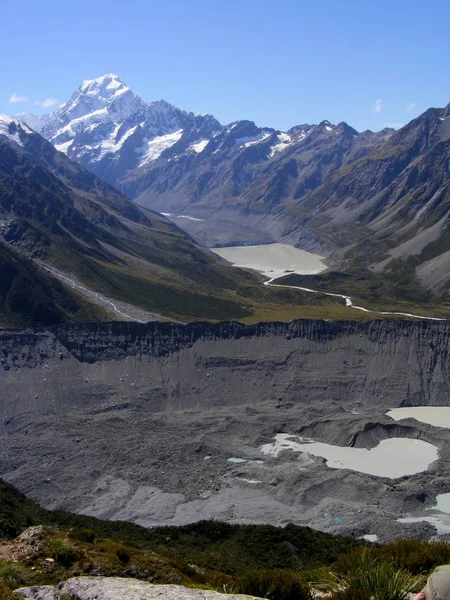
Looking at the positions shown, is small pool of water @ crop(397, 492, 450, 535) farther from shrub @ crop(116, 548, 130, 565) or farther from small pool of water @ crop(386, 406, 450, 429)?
shrub @ crop(116, 548, 130, 565)

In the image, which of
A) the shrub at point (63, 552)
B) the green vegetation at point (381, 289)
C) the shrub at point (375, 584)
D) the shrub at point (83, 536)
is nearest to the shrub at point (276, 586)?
the shrub at point (375, 584)

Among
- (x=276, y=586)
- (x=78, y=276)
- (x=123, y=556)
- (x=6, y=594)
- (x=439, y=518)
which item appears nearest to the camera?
(x=6, y=594)

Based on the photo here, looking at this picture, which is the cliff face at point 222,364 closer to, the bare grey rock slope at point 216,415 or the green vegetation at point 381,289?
the bare grey rock slope at point 216,415

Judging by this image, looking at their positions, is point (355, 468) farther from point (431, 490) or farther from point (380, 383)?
point (380, 383)

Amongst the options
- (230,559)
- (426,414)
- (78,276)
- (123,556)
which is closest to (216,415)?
(426,414)

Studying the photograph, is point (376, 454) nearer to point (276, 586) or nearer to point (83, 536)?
point (83, 536)

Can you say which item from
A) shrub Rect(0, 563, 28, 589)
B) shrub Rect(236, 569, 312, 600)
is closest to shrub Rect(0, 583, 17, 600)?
shrub Rect(0, 563, 28, 589)
